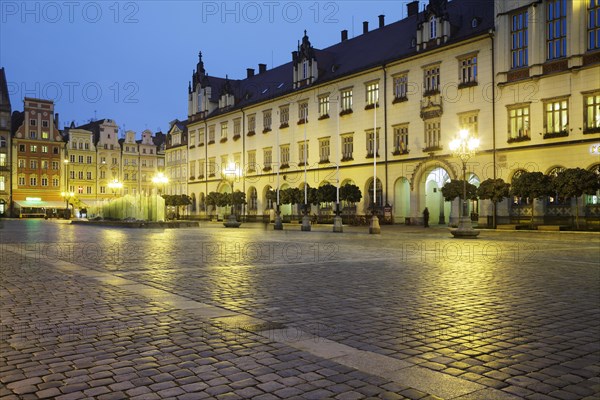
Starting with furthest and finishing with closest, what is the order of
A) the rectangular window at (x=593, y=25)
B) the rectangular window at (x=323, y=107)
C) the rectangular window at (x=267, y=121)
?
the rectangular window at (x=267, y=121), the rectangular window at (x=323, y=107), the rectangular window at (x=593, y=25)

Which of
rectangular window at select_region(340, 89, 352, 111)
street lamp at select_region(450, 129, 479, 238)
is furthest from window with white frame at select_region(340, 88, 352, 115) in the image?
street lamp at select_region(450, 129, 479, 238)

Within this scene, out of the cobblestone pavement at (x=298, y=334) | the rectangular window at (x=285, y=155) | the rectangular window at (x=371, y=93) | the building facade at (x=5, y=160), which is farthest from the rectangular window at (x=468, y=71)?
the building facade at (x=5, y=160)

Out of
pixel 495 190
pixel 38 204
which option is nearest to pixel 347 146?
pixel 495 190

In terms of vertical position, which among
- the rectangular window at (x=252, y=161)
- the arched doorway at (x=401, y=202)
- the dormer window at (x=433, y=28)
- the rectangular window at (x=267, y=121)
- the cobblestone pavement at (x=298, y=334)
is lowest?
the cobblestone pavement at (x=298, y=334)

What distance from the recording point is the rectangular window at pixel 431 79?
137 ft

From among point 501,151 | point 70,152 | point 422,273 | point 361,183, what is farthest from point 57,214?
point 422,273

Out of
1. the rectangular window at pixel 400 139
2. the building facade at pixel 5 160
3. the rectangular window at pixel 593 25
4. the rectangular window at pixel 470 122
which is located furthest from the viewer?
the building facade at pixel 5 160

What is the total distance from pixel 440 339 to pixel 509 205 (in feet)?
108

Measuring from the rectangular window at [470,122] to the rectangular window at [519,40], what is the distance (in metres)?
4.30

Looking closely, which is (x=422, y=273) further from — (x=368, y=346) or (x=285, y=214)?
(x=285, y=214)

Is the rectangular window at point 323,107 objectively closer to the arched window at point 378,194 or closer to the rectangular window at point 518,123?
the arched window at point 378,194

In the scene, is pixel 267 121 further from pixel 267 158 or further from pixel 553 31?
pixel 553 31

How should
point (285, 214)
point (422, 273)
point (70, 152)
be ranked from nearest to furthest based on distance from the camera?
point (422, 273), point (285, 214), point (70, 152)

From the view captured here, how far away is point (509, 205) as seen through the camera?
36531 millimetres
